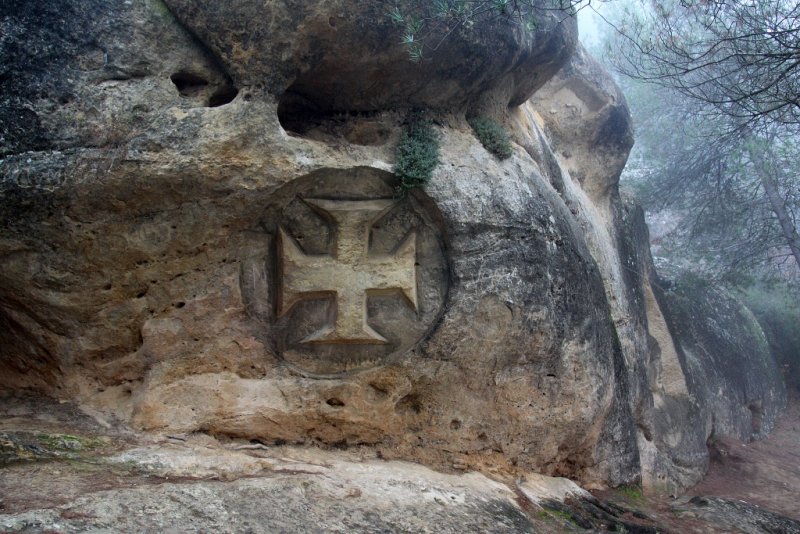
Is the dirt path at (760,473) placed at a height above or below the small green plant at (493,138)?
below

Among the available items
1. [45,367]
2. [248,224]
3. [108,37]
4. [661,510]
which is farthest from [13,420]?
[661,510]

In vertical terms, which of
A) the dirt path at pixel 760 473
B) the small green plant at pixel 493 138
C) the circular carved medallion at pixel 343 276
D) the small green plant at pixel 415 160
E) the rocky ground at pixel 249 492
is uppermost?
the small green plant at pixel 493 138

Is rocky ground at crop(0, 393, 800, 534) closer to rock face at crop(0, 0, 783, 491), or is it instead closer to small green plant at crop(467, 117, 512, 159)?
rock face at crop(0, 0, 783, 491)

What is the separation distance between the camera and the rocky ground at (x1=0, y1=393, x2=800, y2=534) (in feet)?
12.6

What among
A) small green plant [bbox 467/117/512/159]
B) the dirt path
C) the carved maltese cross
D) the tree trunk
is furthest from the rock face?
the tree trunk

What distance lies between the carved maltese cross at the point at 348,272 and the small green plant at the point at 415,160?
0.23 meters

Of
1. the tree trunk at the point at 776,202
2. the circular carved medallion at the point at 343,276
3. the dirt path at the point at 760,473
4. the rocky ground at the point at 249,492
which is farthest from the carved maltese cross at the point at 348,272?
the tree trunk at the point at 776,202

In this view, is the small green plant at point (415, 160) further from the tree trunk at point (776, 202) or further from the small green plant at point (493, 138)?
the tree trunk at point (776, 202)

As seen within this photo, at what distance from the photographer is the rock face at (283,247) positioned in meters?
4.91

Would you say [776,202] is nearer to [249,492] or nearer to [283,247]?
[283,247]

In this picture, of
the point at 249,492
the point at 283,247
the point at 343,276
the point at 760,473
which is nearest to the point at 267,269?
the point at 283,247

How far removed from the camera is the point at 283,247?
17.7 ft

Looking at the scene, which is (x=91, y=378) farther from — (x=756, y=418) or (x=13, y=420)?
(x=756, y=418)

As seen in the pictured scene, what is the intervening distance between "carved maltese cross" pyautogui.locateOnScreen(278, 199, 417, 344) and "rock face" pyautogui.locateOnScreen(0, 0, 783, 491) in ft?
0.05
